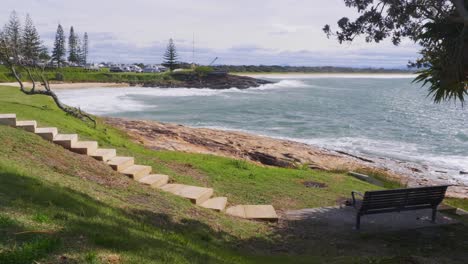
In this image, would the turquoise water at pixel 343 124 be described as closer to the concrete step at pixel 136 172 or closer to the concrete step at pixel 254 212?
the concrete step at pixel 254 212

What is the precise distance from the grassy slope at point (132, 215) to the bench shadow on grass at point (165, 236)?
1 cm

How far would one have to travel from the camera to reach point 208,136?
2102 centimetres

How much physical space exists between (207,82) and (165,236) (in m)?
77.4

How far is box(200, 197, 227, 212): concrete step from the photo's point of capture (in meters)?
8.06

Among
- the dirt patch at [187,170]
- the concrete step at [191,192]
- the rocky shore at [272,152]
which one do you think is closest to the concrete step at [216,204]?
the concrete step at [191,192]

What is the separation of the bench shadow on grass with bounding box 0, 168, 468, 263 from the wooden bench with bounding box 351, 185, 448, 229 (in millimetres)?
405

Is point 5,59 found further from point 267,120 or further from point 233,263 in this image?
point 267,120

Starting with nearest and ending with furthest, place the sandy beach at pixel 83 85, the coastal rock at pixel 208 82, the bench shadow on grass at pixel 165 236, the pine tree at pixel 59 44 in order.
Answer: the bench shadow on grass at pixel 165 236 < the sandy beach at pixel 83 85 < the coastal rock at pixel 208 82 < the pine tree at pixel 59 44

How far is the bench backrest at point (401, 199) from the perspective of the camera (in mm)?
7484

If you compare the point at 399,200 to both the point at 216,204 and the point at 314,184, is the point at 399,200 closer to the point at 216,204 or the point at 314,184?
the point at 216,204

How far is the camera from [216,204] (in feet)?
27.1

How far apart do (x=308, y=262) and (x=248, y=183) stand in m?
4.62

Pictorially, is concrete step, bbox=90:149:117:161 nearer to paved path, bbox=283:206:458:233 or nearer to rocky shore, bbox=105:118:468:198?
A: paved path, bbox=283:206:458:233

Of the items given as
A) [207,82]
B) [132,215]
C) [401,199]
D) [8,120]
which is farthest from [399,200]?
[207,82]
